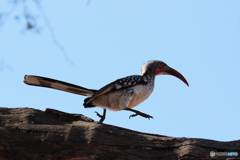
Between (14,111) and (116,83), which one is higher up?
(116,83)

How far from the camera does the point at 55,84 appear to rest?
219 inches

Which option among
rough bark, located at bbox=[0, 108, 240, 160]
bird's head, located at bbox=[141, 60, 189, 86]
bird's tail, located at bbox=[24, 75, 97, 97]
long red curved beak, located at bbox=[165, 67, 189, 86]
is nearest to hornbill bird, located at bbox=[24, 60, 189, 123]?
bird's tail, located at bbox=[24, 75, 97, 97]

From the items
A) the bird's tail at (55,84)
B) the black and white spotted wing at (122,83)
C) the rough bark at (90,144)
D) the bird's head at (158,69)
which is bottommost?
the rough bark at (90,144)

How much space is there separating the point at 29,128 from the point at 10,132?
0.54ft

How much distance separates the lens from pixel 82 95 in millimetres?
5844

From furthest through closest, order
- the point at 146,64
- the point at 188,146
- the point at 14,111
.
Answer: the point at 146,64
the point at 14,111
the point at 188,146

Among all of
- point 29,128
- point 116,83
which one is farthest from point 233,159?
point 116,83

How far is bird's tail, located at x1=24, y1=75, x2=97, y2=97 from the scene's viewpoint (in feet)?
17.9

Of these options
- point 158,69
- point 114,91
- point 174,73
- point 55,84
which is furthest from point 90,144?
point 174,73

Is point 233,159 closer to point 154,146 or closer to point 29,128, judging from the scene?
point 154,146

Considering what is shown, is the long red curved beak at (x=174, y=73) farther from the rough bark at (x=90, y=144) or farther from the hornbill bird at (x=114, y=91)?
the rough bark at (x=90, y=144)

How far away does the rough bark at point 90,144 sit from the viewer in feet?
12.0

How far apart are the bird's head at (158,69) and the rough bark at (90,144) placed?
2.53 meters

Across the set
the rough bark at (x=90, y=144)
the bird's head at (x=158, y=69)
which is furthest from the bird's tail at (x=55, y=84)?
the rough bark at (x=90, y=144)
